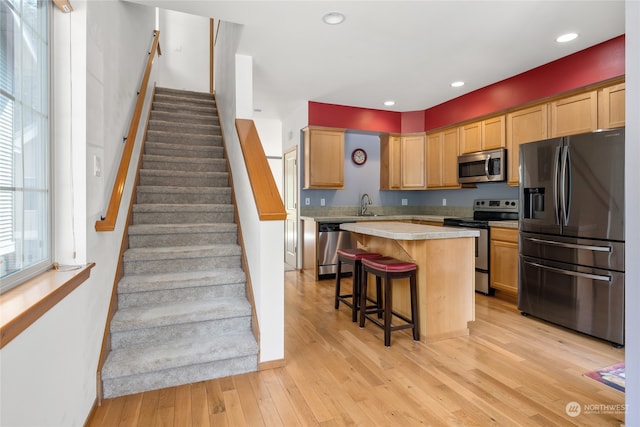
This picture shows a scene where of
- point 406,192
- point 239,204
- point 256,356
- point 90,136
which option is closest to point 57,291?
point 90,136

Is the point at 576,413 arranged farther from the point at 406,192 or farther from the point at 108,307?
the point at 406,192

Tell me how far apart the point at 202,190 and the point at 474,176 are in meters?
3.49

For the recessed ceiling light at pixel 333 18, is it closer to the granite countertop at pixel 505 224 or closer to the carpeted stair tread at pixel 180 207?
the carpeted stair tread at pixel 180 207

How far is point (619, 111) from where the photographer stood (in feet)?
10.0

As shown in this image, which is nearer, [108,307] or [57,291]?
[57,291]

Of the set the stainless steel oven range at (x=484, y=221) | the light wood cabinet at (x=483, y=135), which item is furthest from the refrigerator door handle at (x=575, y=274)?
the light wood cabinet at (x=483, y=135)

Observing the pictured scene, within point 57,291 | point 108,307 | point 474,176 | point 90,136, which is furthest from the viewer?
point 474,176

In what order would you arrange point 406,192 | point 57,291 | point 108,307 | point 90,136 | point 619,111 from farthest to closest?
point 406,192 < point 619,111 < point 108,307 < point 90,136 < point 57,291

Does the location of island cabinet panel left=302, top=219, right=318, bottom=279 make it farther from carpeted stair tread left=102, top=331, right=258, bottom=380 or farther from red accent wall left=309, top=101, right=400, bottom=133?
carpeted stair tread left=102, top=331, right=258, bottom=380

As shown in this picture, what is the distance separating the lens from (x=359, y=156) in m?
5.75

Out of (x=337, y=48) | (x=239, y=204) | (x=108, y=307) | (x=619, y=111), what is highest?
(x=337, y=48)

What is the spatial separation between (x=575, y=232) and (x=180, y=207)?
3.54 m

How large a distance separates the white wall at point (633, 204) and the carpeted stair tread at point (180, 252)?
8.35ft

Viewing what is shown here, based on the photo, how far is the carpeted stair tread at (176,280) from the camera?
2465 millimetres
